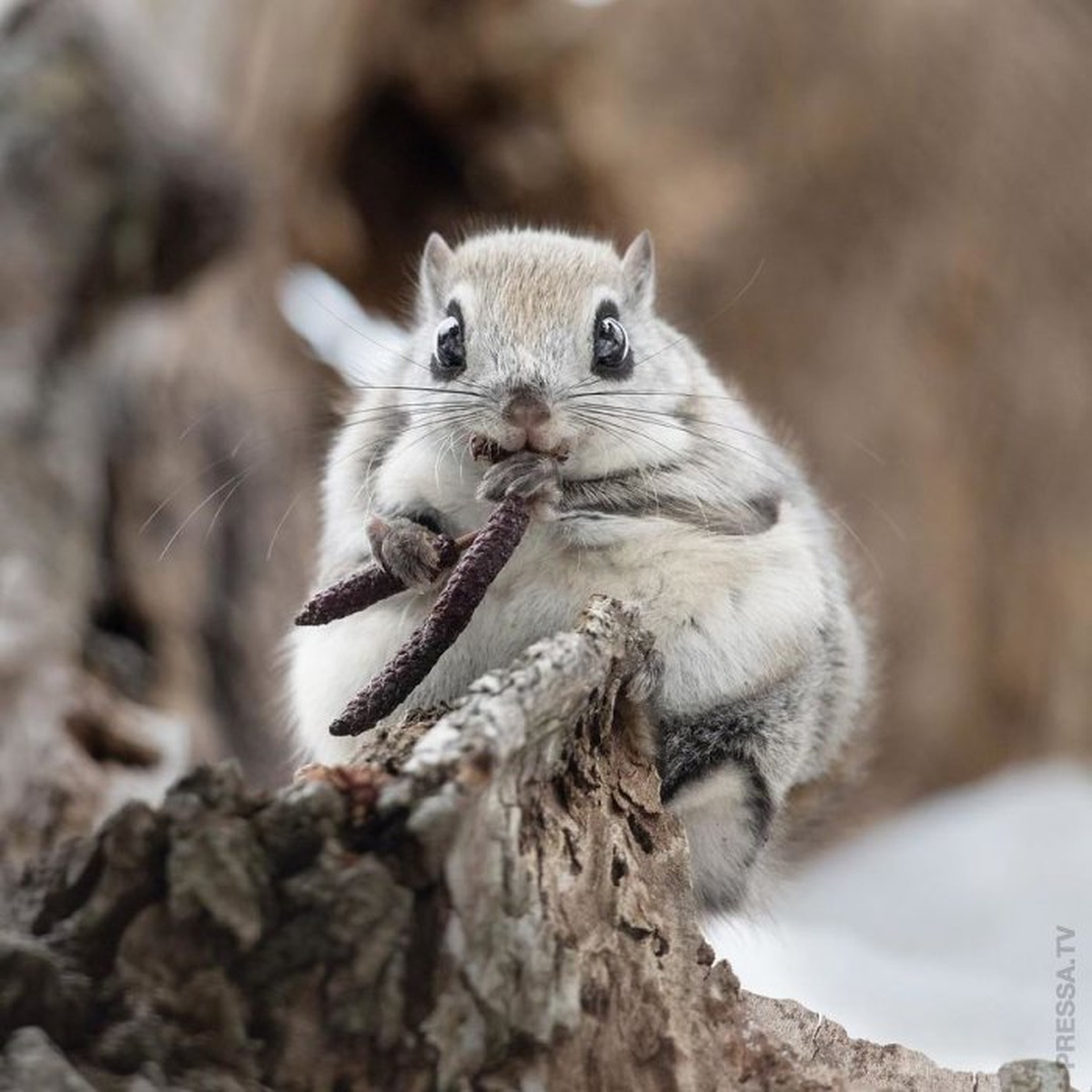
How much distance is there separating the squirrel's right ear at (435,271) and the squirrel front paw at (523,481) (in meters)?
1.04

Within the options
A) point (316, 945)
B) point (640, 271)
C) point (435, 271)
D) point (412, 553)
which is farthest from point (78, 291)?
point (316, 945)

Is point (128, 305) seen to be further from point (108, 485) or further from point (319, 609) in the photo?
point (319, 609)

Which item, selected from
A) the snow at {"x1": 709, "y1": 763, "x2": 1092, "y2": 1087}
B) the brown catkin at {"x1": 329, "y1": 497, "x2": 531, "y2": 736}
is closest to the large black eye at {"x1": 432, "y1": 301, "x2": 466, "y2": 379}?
the brown catkin at {"x1": 329, "y1": 497, "x2": 531, "y2": 736}

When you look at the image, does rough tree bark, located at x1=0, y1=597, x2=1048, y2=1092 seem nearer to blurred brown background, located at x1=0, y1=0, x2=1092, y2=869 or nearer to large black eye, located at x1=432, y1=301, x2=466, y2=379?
large black eye, located at x1=432, y1=301, x2=466, y2=379

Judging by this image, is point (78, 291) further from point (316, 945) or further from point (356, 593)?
point (316, 945)

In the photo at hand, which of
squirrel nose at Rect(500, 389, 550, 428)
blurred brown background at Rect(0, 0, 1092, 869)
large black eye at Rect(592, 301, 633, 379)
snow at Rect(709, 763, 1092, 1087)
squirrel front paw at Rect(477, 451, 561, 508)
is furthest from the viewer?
blurred brown background at Rect(0, 0, 1092, 869)

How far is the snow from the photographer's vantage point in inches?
173

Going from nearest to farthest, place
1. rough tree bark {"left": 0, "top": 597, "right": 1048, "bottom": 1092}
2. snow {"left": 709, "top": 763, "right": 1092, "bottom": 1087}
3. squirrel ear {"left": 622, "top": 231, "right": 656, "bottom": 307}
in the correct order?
rough tree bark {"left": 0, "top": 597, "right": 1048, "bottom": 1092} → squirrel ear {"left": 622, "top": 231, "right": 656, "bottom": 307} → snow {"left": 709, "top": 763, "right": 1092, "bottom": 1087}

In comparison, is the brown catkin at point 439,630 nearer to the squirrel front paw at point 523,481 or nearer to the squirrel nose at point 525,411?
the squirrel front paw at point 523,481

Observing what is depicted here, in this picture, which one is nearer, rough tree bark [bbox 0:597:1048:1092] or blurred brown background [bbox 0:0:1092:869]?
rough tree bark [bbox 0:597:1048:1092]

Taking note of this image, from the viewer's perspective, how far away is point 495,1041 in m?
2.10

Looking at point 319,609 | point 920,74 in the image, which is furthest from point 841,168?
point 319,609

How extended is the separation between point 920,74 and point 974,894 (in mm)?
3809

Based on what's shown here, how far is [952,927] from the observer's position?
6.67 m
